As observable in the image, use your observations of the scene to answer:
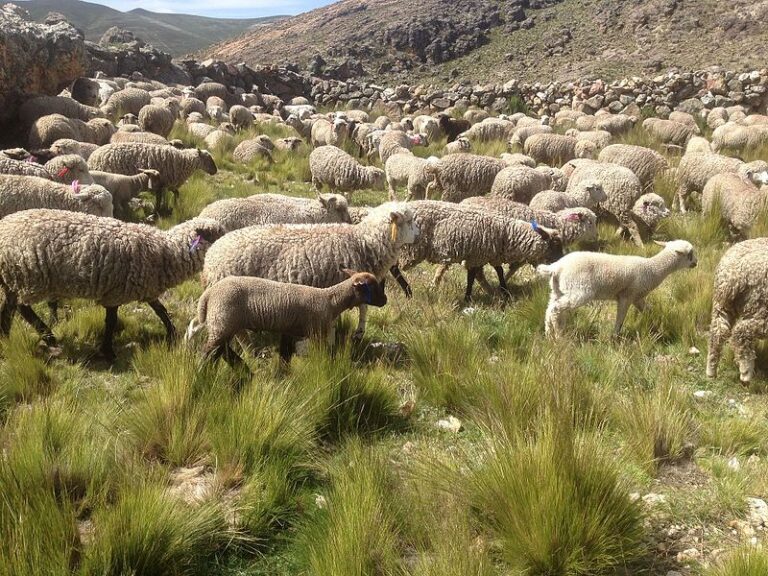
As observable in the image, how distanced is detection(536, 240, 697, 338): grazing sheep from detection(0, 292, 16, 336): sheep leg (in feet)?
15.6

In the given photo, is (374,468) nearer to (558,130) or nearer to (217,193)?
(217,193)

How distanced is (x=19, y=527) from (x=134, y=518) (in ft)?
1.45

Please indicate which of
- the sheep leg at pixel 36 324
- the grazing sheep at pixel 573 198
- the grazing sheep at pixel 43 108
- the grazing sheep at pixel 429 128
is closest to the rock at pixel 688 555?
the sheep leg at pixel 36 324

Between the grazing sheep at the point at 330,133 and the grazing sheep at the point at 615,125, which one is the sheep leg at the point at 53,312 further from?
the grazing sheep at the point at 615,125

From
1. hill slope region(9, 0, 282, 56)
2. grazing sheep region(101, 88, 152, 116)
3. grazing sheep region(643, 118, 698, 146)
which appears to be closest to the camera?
grazing sheep region(101, 88, 152, 116)

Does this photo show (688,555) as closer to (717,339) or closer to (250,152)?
(717,339)

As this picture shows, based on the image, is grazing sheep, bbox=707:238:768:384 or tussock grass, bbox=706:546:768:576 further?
grazing sheep, bbox=707:238:768:384

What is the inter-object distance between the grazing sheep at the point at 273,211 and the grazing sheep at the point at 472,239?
145 cm

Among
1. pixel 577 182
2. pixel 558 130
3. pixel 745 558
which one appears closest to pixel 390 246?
pixel 745 558

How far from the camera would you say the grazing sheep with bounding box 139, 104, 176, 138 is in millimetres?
15078

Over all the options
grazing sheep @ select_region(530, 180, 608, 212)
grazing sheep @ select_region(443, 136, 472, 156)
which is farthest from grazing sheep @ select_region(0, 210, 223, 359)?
grazing sheep @ select_region(443, 136, 472, 156)

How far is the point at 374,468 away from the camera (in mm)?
3191

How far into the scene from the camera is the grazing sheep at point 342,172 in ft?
37.8

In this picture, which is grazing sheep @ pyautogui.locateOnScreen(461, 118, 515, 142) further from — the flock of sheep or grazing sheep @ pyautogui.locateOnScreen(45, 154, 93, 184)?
grazing sheep @ pyautogui.locateOnScreen(45, 154, 93, 184)
